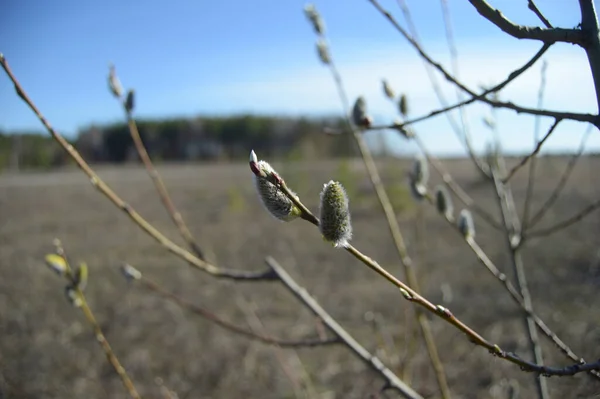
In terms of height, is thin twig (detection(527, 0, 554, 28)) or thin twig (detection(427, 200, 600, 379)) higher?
thin twig (detection(527, 0, 554, 28))

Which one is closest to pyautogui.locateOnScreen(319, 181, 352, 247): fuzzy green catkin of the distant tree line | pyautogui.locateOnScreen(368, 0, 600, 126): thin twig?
pyautogui.locateOnScreen(368, 0, 600, 126): thin twig

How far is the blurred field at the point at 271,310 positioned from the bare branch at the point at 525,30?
578 millimetres

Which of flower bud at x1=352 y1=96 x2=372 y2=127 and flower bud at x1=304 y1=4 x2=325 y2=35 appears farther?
flower bud at x1=304 y1=4 x2=325 y2=35

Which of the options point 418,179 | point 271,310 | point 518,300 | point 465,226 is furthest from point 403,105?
point 271,310

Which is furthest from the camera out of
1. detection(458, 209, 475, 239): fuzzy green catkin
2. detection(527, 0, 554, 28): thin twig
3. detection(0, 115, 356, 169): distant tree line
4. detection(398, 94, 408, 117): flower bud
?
detection(0, 115, 356, 169): distant tree line

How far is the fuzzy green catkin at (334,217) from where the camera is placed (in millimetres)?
521

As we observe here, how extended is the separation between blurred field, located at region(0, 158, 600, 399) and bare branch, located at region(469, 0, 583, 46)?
1.90 feet

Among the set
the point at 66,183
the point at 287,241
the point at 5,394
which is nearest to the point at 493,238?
the point at 287,241

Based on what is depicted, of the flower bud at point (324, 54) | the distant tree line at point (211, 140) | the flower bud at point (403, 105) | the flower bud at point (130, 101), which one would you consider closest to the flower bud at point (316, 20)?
the flower bud at point (324, 54)

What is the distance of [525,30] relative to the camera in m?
0.55

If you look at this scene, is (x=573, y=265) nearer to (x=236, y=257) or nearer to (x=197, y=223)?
(x=236, y=257)

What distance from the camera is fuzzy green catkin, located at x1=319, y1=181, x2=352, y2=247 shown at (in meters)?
0.52

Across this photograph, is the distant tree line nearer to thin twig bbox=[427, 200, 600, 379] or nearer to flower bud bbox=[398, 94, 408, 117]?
flower bud bbox=[398, 94, 408, 117]

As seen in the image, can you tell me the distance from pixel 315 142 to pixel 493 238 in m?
5.34
